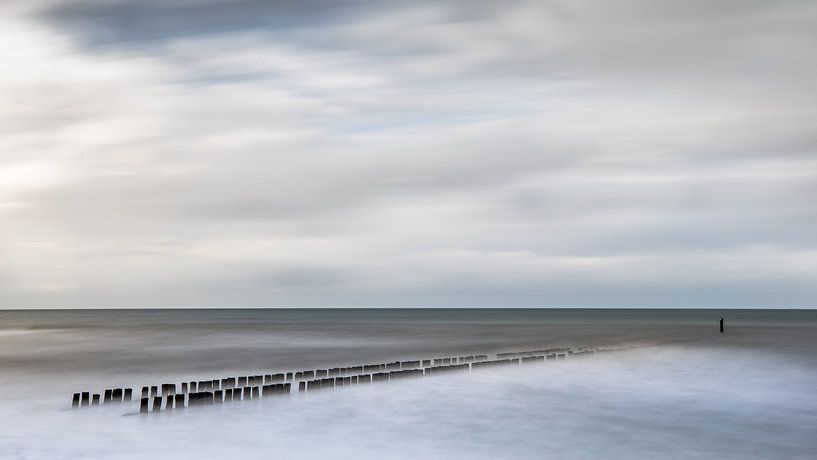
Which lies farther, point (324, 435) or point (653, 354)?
point (653, 354)

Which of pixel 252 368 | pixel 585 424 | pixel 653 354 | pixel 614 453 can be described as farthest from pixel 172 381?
pixel 653 354

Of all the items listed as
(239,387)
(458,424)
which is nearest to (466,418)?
(458,424)

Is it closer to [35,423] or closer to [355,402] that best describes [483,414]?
[355,402]

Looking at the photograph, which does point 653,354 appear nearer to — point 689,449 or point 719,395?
point 719,395

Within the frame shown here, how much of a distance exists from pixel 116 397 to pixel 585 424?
1449 cm

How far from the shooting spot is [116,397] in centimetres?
2350

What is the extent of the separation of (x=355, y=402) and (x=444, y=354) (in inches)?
1091

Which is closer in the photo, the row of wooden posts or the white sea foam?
the white sea foam

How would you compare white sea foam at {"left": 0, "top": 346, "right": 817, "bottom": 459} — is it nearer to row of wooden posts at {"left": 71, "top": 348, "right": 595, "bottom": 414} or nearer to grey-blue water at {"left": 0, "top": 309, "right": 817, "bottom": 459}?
grey-blue water at {"left": 0, "top": 309, "right": 817, "bottom": 459}

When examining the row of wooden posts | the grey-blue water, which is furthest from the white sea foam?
the row of wooden posts

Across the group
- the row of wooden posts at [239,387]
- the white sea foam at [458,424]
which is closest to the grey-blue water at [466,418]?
the white sea foam at [458,424]

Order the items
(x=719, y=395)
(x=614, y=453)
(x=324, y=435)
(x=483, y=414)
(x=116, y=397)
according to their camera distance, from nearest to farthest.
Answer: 1. (x=614, y=453)
2. (x=324, y=435)
3. (x=483, y=414)
4. (x=116, y=397)
5. (x=719, y=395)

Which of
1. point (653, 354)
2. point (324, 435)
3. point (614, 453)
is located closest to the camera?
point (614, 453)

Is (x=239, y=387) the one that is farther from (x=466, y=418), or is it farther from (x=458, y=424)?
(x=458, y=424)
